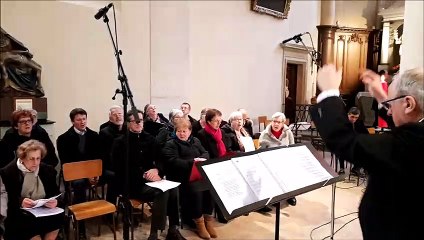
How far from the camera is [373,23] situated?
12328mm

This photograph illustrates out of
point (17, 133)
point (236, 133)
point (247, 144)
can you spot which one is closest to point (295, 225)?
point (247, 144)

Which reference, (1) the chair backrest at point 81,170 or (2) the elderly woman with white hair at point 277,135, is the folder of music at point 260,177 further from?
(2) the elderly woman with white hair at point 277,135

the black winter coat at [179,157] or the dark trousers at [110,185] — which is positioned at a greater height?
the black winter coat at [179,157]

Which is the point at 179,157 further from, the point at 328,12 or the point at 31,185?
the point at 328,12

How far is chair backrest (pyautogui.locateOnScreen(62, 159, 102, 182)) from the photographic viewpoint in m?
3.57

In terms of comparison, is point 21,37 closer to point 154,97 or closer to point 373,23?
point 154,97

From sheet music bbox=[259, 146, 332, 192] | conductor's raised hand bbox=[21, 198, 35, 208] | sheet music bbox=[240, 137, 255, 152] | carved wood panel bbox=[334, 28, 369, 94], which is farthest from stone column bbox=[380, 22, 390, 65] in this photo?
conductor's raised hand bbox=[21, 198, 35, 208]

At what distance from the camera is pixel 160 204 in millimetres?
3572

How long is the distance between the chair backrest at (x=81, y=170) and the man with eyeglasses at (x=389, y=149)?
2811 mm

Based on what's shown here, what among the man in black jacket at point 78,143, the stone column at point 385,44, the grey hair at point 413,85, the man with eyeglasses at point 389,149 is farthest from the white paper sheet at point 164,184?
the stone column at point 385,44

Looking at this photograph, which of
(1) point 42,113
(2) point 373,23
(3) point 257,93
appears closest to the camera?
(1) point 42,113

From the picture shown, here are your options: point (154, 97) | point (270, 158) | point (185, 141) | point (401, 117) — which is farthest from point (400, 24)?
point (401, 117)

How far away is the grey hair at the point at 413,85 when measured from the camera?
1298 mm

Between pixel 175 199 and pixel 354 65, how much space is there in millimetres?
9753
